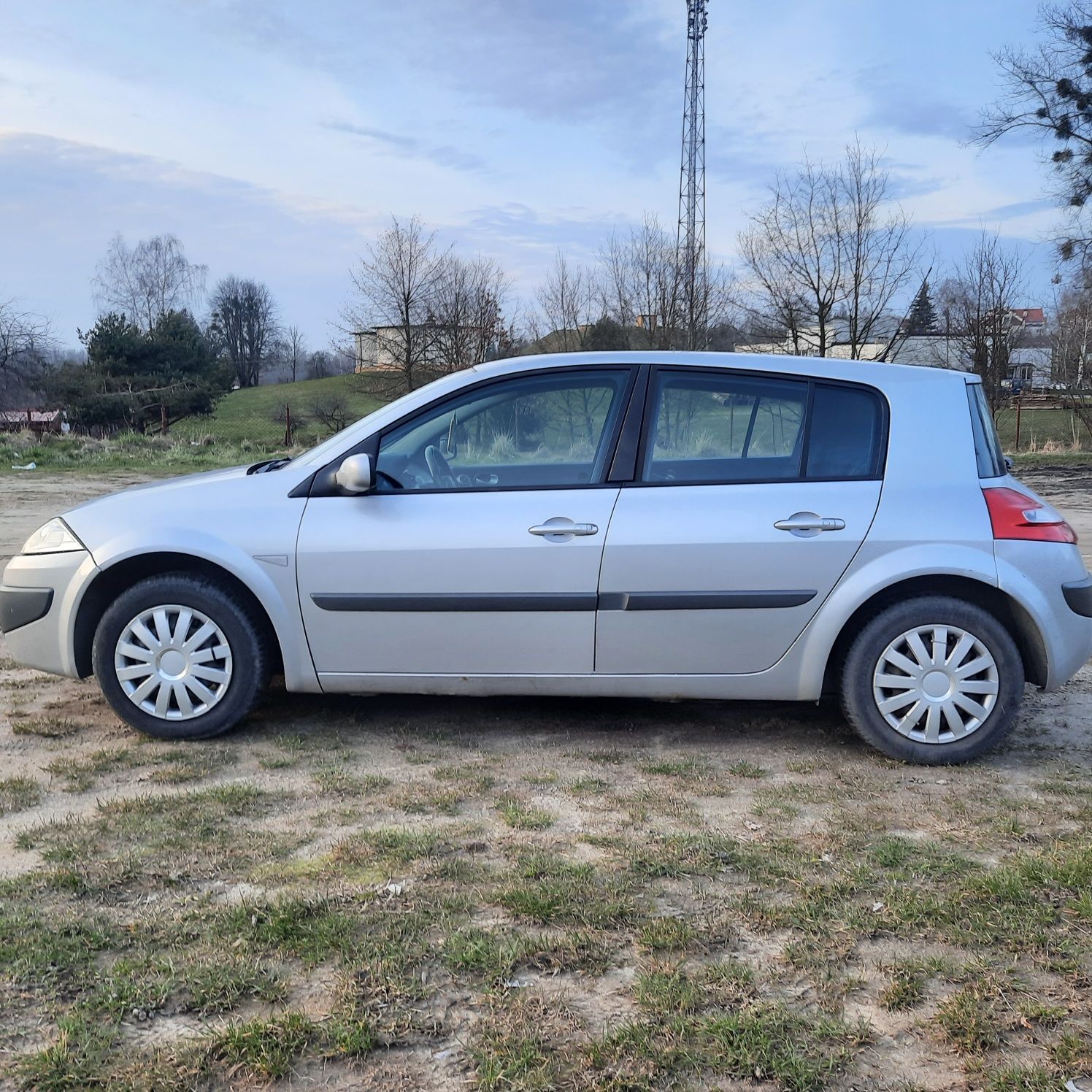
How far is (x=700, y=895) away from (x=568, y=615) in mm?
1532

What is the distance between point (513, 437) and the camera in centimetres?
457

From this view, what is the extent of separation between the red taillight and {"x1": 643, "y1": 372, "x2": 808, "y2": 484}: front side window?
2.65 feet

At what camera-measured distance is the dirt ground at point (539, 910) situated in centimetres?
226

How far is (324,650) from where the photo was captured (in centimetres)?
450

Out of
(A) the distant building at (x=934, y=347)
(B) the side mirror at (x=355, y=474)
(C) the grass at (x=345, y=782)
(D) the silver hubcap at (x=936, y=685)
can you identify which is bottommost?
(C) the grass at (x=345, y=782)

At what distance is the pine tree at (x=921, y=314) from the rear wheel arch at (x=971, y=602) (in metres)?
20.2

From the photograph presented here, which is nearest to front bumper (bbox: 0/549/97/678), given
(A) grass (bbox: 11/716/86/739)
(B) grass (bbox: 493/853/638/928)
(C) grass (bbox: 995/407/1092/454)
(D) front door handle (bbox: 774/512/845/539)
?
(A) grass (bbox: 11/716/86/739)

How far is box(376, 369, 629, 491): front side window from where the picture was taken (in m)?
4.48

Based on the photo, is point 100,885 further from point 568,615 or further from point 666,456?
point 666,456

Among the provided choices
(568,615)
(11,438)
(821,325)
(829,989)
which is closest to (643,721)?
(568,615)

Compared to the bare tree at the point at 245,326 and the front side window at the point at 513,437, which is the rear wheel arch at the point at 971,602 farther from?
the bare tree at the point at 245,326

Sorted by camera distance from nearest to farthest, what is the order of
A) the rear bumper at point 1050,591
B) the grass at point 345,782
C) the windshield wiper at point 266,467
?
the grass at point 345,782 → the rear bumper at point 1050,591 → the windshield wiper at point 266,467

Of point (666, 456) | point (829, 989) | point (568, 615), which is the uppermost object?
point (666, 456)

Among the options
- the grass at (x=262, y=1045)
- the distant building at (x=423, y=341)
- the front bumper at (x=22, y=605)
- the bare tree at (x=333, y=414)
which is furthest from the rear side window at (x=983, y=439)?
the bare tree at (x=333, y=414)
